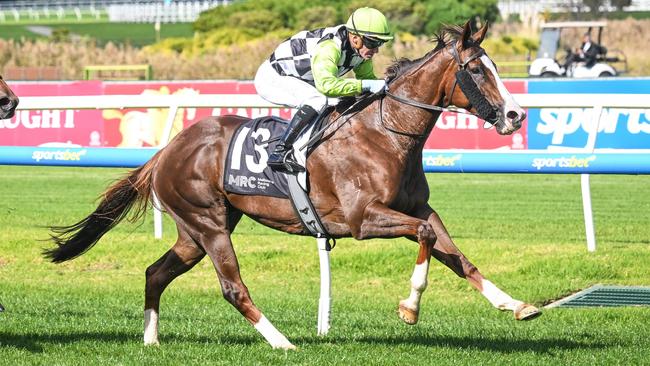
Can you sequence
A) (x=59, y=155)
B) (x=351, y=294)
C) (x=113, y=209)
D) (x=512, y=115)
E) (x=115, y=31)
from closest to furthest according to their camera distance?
(x=512, y=115) → (x=113, y=209) → (x=351, y=294) → (x=59, y=155) → (x=115, y=31)

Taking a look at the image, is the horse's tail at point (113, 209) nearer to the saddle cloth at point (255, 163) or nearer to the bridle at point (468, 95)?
the saddle cloth at point (255, 163)

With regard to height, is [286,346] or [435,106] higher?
[435,106]

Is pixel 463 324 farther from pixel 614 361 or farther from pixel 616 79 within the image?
pixel 616 79

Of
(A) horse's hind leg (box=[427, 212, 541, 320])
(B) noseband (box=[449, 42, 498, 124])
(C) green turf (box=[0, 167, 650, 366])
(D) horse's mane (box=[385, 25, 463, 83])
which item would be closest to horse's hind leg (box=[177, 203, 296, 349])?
(C) green turf (box=[0, 167, 650, 366])

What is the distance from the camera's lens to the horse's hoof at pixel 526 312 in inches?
210

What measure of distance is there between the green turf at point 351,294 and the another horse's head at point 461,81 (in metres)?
1.24

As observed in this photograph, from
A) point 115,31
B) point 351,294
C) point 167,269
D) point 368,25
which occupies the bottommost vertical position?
point 115,31

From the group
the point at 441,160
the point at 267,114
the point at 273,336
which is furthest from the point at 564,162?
the point at 267,114

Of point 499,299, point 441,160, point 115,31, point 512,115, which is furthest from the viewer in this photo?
point 115,31

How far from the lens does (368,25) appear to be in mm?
5953

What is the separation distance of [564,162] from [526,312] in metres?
2.84

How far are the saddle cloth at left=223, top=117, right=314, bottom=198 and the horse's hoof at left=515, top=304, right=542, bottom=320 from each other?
1455 mm

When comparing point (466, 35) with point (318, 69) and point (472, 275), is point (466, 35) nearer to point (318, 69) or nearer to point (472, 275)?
point (318, 69)

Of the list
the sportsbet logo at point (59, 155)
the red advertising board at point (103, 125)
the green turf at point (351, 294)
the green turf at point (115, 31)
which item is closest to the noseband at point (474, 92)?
the green turf at point (351, 294)
